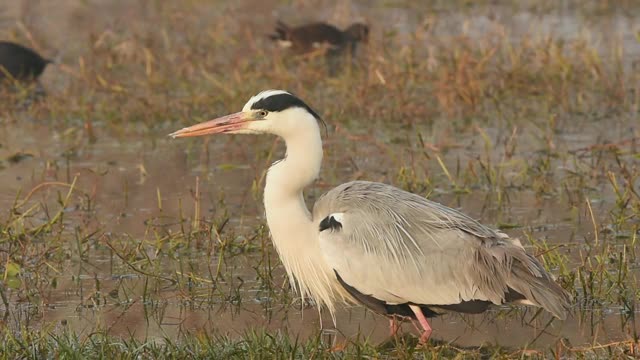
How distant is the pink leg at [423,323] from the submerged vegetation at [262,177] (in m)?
0.07

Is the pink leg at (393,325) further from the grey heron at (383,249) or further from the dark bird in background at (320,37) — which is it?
the dark bird in background at (320,37)

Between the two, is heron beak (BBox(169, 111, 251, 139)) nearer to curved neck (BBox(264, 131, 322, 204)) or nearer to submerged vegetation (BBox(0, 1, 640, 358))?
curved neck (BBox(264, 131, 322, 204))

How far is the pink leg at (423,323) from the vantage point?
20.1ft

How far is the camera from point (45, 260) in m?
7.30

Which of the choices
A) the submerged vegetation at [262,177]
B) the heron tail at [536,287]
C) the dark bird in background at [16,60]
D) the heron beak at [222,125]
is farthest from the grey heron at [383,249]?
the dark bird in background at [16,60]

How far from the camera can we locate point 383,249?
6203mm

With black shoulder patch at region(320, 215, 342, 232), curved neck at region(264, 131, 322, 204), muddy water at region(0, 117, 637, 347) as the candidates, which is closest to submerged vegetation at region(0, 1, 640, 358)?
muddy water at region(0, 117, 637, 347)

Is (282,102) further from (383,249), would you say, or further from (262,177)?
(262,177)

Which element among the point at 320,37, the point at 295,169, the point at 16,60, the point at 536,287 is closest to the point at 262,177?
the point at 295,169

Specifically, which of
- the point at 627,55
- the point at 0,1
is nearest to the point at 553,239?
the point at 627,55

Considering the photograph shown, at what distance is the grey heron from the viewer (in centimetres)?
606

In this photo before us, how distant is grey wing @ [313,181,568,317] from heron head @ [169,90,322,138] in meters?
0.48

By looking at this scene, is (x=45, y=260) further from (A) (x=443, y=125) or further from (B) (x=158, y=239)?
(A) (x=443, y=125)

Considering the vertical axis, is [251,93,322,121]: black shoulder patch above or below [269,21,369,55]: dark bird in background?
above
